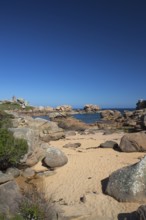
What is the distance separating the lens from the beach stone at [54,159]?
16.5 meters

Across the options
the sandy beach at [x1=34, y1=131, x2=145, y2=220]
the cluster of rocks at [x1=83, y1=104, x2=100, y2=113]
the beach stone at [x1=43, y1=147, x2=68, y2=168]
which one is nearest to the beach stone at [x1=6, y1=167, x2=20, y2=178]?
the sandy beach at [x1=34, y1=131, x2=145, y2=220]

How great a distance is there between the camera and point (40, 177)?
14.9m

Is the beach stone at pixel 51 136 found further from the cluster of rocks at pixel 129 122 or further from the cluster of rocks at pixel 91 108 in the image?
the cluster of rocks at pixel 91 108

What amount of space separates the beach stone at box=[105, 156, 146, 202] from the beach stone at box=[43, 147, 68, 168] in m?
5.23

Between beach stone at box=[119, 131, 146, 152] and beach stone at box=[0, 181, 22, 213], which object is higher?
beach stone at box=[119, 131, 146, 152]

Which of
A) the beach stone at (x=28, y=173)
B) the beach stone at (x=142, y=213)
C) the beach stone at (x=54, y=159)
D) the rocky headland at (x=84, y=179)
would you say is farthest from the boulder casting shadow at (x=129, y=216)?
the beach stone at (x=54, y=159)

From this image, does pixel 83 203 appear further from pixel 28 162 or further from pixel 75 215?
pixel 28 162

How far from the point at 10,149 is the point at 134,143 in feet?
30.7

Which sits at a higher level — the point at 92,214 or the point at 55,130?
the point at 55,130

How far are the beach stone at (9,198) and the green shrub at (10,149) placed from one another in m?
3.22

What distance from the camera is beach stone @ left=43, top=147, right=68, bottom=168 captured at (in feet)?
54.0

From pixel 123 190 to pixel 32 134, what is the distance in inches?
317

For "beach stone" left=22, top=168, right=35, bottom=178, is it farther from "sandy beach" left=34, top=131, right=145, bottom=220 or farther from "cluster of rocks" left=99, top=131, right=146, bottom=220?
"cluster of rocks" left=99, top=131, right=146, bottom=220

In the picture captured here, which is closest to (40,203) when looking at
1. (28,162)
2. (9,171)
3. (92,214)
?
(92,214)
